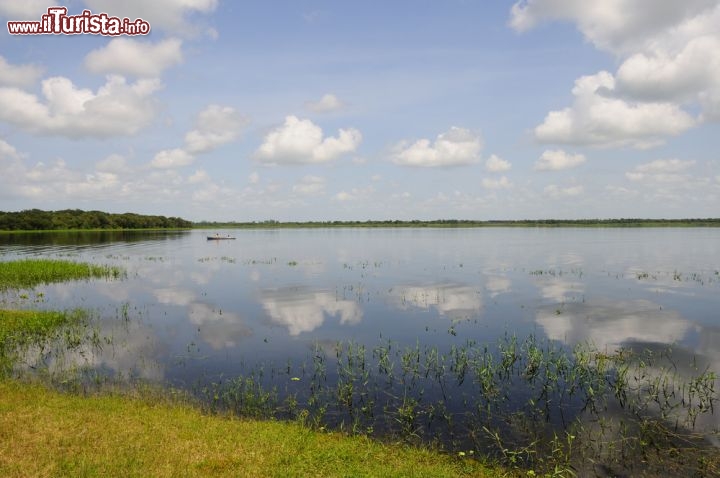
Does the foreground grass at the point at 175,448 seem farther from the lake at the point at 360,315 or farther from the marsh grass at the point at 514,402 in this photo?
the lake at the point at 360,315

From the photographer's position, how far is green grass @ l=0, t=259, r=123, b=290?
46053 mm

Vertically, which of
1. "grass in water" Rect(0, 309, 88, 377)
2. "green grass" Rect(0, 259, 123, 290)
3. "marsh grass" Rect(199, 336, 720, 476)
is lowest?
"marsh grass" Rect(199, 336, 720, 476)

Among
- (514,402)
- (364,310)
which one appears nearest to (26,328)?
(364,310)

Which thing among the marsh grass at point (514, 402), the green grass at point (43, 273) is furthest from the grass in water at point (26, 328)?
the green grass at point (43, 273)

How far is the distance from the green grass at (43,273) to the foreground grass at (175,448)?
38473 mm

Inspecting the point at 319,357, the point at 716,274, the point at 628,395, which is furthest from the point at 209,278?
the point at 716,274

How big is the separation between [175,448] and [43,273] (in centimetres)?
4835

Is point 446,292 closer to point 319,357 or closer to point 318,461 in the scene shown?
point 319,357

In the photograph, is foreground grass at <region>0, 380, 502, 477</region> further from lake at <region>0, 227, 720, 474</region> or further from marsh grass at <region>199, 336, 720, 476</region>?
lake at <region>0, 227, 720, 474</region>

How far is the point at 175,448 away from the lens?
11945mm

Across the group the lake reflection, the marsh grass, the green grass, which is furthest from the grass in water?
the green grass

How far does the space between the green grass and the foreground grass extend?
38.5m

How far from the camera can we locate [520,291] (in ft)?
140

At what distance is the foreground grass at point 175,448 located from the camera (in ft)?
36.0
